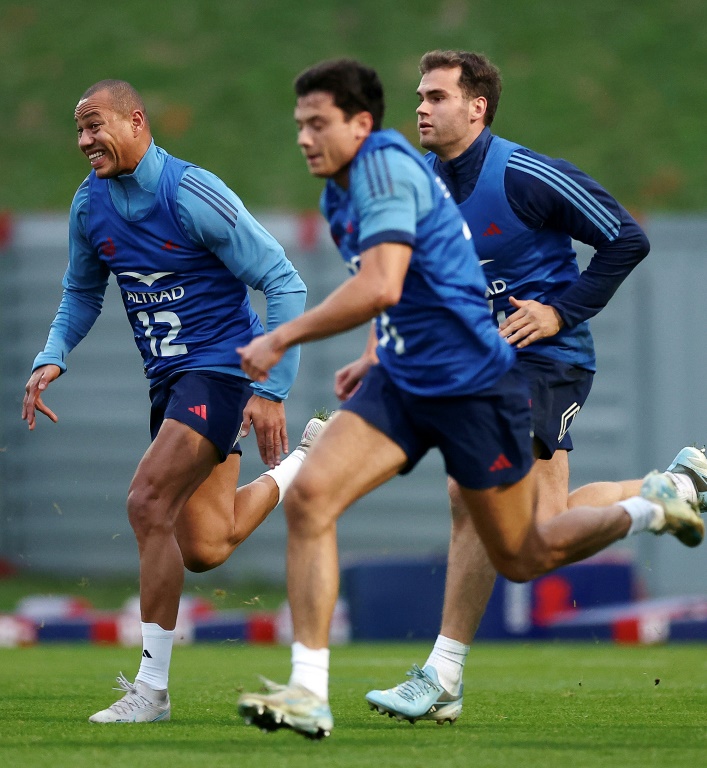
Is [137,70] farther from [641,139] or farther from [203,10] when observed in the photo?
[641,139]

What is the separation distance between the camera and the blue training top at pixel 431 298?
4977mm

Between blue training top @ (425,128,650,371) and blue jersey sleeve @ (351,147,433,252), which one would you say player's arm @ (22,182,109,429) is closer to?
blue training top @ (425,128,650,371)

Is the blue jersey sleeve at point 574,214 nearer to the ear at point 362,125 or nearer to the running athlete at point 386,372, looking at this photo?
the running athlete at point 386,372

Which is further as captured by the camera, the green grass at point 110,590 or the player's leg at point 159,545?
the green grass at point 110,590

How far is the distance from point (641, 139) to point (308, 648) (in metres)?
21.0

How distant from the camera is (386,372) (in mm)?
5195

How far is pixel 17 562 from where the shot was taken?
18.6 metres

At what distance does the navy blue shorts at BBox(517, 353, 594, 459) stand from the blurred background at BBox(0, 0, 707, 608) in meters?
10.1

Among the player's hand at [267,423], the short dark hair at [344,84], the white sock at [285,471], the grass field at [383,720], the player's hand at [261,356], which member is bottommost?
the grass field at [383,720]

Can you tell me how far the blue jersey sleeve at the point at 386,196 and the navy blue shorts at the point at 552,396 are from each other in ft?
4.77

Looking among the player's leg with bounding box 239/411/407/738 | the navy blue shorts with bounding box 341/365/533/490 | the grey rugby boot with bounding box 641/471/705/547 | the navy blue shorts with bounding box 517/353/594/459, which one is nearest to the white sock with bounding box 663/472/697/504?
the navy blue shorts with bounding box 517/353/594/459

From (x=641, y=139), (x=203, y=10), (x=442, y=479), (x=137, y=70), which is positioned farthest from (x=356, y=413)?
(x=203, y=10)

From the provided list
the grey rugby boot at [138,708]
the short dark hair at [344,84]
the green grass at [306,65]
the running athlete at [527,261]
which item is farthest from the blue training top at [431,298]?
the green grass at [306,65]

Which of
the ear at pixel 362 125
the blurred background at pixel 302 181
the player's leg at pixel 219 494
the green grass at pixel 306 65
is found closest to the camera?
the ear at pixel 362 125
